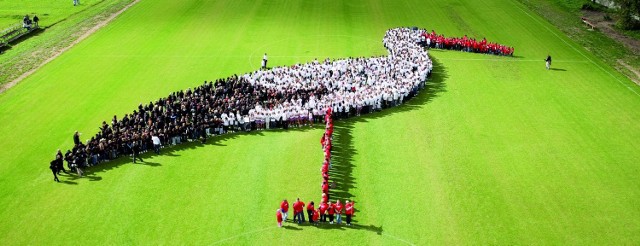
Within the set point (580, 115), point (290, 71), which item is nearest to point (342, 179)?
point (290, 71)

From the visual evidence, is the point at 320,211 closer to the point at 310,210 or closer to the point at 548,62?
the point at 310,210

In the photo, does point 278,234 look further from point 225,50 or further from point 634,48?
point 634,48

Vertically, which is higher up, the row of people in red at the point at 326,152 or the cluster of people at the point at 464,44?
the cluster of people at the point at 464,44

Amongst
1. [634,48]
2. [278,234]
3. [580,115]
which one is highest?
[634,48]

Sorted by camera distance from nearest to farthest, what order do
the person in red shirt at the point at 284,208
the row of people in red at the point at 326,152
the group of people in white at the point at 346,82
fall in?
the person in red shirt at the point at 284,208 < the row of people in red at the point at 326,152 < the group of people in white at the point at 346,82

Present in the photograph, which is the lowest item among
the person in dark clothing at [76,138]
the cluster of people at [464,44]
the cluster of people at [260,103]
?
the person in dark clothing at [76,138]

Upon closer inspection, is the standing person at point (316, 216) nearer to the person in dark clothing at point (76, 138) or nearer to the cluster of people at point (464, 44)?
the person in dark clothing at point (76, 138)

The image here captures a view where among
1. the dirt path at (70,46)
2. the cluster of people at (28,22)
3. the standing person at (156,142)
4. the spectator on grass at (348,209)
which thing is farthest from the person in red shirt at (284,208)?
the cluster of people at (28,22)
